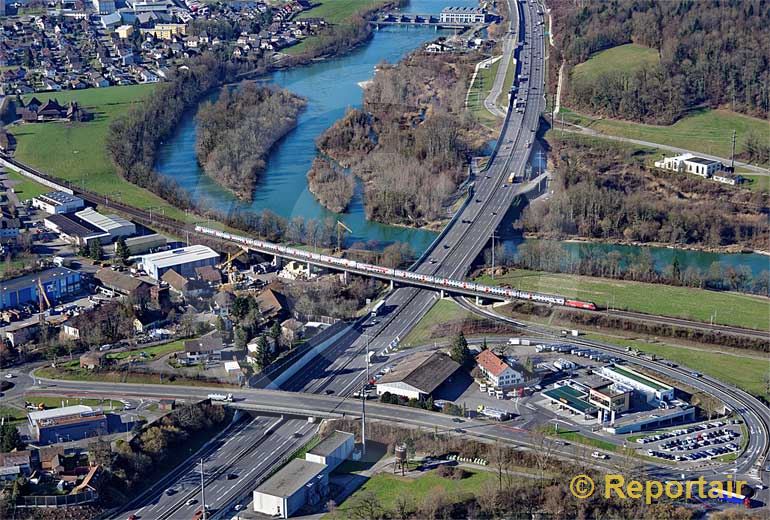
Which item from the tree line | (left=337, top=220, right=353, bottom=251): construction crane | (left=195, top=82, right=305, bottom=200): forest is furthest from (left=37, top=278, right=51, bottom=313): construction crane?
(left=195, top=82, right=305, bottom=200): forest

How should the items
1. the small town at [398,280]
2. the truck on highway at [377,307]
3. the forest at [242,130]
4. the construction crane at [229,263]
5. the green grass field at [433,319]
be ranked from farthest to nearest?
the forest at [242,130] < the construction crane at [229,263] < the truck on highway at [377,307] < the green grass field at [433,319] < the small town at [398,280]

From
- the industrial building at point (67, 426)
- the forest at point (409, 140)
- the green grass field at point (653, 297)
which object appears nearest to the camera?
the industrial building at point (67, 426)

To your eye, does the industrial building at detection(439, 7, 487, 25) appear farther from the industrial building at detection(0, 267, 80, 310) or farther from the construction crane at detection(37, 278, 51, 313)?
the construction crane at detection(37, 278, 51, 313)

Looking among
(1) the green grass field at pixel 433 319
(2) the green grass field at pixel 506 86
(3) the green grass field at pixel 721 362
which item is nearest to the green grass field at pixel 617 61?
(2) the green grass field at pixel 506 86

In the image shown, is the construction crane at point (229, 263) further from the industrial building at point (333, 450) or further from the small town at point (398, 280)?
the industrial building at point (333, 450)

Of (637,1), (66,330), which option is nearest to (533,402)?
(66,330)

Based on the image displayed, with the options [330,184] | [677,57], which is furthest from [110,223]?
[677,57]
